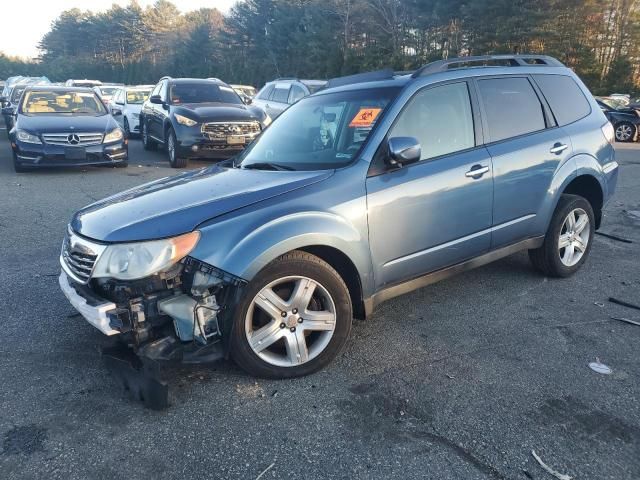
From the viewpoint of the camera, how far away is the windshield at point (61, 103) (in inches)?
428

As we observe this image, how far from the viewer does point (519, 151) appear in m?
4.16

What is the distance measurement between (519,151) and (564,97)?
1010mm

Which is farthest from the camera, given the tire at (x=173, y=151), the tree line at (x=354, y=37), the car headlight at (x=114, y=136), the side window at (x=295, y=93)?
the tree line at (x=354, y=37)

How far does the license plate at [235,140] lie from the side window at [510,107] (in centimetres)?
733

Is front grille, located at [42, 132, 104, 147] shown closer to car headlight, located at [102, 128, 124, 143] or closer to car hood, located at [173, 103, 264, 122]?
car headlight, located at [102, 128, 124, 143]

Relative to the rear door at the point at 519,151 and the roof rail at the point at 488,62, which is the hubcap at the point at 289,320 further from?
the roof rail at the point at 488,62

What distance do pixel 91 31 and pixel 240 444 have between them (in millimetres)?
98606

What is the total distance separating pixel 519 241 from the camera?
14.2ft

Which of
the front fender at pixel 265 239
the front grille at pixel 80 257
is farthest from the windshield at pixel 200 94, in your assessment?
the front fender at pixel 265 239

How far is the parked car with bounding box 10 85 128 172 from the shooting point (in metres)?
9.89

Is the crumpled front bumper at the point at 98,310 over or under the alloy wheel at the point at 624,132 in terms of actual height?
over

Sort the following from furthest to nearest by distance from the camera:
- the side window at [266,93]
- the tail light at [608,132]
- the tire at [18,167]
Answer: the side window at [266,93]
the tire at [18,167]
the tail light at [608,132]

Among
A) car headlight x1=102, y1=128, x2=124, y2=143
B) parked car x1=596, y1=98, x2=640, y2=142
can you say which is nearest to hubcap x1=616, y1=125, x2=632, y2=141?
parked car x1=596, y1=98, x2=640, y2=142

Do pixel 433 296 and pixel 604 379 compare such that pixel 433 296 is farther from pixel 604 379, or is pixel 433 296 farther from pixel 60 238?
pixel 60 238
